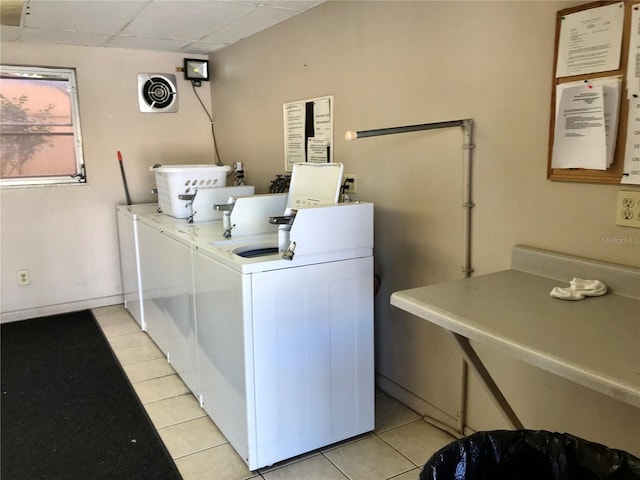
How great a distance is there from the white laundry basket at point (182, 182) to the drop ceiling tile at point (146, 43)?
1039 mm

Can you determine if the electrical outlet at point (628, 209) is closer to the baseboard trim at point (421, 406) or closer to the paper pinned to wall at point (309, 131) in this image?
the baseboard trim at point (421, 406)

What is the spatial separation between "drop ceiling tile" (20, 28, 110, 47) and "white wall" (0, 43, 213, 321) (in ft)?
0.41

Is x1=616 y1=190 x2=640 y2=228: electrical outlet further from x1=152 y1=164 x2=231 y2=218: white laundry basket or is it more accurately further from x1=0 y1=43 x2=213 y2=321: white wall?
x1=0 y1=43 x2=213 y2=321: white wall

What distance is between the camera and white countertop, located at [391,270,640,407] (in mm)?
1074

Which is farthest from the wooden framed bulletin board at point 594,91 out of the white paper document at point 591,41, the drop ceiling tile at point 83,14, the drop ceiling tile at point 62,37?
the drop ceiling tile at point 62,37

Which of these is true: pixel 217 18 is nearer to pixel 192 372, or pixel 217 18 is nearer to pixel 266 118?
pixel 266 118

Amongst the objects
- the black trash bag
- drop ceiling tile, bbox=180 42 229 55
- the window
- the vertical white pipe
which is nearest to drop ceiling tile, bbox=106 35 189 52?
drop ceiling tile, bbox=180 42 229 55

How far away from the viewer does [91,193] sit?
415 centimetres

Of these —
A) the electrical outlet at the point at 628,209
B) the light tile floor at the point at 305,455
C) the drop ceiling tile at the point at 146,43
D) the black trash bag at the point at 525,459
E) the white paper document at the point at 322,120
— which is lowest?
the light tile floor at the point at 305,455

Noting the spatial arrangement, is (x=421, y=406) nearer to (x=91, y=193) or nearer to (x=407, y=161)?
(x=407, y=161)

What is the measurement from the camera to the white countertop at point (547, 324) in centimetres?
107

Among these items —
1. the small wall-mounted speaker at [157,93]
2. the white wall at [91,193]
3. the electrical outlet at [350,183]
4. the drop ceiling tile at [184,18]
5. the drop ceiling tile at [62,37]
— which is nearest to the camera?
the electrical outlet at [350,183]

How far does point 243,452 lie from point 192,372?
723 mm

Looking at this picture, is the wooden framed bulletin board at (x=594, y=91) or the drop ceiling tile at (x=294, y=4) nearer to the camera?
the wooden framed bulletin board at (x=594, y=91)
